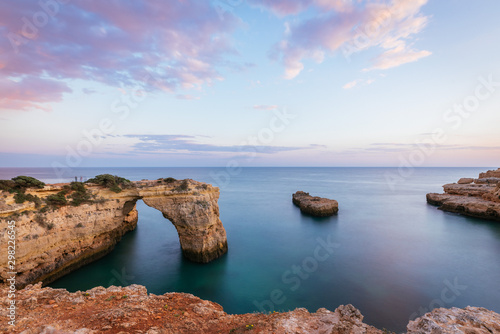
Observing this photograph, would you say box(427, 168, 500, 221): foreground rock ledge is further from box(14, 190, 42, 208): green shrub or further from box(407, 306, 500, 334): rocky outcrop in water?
box(14, 190, 42, 208): green shrub

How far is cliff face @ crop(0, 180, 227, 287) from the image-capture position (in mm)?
14734

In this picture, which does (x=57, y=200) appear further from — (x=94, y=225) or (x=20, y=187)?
(x=94, y=225)

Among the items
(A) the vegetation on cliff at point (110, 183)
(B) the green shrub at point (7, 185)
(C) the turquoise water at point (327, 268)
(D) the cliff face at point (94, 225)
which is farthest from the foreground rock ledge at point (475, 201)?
(B) the green shrub at point (7, 185)

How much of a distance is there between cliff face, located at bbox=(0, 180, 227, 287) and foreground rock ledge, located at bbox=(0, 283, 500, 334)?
7.20 metres

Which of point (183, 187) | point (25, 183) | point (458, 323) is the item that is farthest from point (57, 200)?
point (458, 323)

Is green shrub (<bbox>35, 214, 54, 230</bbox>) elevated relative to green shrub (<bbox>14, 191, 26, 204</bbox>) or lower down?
lower down

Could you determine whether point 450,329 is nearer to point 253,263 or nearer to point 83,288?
point 253,263

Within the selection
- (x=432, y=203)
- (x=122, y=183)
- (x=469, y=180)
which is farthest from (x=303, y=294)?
(x=469, y=180)

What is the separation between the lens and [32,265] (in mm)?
14938

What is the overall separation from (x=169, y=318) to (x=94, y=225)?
14388mm

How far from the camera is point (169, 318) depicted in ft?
27.0

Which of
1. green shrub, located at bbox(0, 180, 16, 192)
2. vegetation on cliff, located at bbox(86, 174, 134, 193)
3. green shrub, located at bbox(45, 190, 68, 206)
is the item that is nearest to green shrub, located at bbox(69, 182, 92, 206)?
green shrub, located at bbox(45, 190, 68, 206)

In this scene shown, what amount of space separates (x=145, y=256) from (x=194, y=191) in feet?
29.6

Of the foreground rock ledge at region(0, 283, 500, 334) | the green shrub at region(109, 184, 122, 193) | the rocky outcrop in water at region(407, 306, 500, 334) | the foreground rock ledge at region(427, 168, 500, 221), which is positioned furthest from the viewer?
the foreground rock ledge at region(427, 168, 500, 221)
